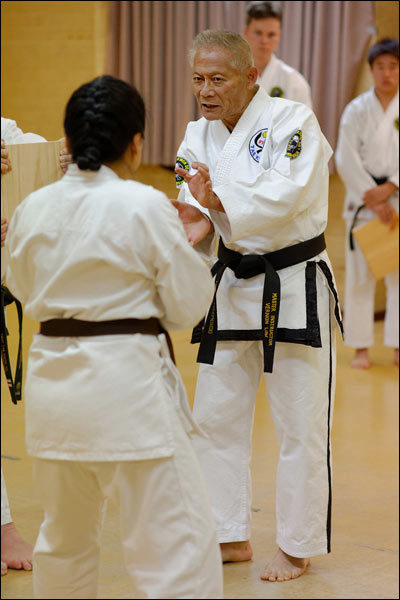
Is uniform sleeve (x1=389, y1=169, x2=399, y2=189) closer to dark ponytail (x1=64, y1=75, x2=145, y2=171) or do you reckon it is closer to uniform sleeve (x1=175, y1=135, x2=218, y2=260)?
uniform sleeve (x1=175, y1=135, x2=218, y2=260)

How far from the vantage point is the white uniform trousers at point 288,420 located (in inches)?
95.8

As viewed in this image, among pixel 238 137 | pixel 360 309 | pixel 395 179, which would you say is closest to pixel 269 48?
pixel 395 179

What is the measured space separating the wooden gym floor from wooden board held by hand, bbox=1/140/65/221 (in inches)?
12.0

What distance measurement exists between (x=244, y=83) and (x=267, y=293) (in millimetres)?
540

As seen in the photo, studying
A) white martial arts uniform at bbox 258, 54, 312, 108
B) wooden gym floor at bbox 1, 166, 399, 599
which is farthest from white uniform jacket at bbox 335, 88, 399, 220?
wooden gym floor at bbox 1, 166, 399, 599

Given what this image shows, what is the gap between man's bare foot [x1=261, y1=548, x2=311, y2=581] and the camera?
94.7 inches

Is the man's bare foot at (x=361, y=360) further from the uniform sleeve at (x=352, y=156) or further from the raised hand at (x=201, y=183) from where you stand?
the raised hand at (x=201, y=183)

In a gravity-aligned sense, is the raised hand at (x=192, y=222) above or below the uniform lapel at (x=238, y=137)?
below

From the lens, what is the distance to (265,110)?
2365mm

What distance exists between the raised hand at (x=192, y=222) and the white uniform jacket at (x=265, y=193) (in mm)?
39

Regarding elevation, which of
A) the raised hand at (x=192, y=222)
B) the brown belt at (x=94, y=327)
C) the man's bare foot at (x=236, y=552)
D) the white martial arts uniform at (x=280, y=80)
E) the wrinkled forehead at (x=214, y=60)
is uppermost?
the wrinkled forehead at (x=214, y=60)

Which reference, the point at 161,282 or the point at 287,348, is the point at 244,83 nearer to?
the point at 287,348

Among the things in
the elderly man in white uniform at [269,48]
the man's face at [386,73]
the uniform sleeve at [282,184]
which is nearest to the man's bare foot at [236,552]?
the uniform sleeve at [282,184]

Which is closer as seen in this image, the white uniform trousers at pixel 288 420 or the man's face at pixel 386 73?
the white uniform trousers at pixel 288 420
